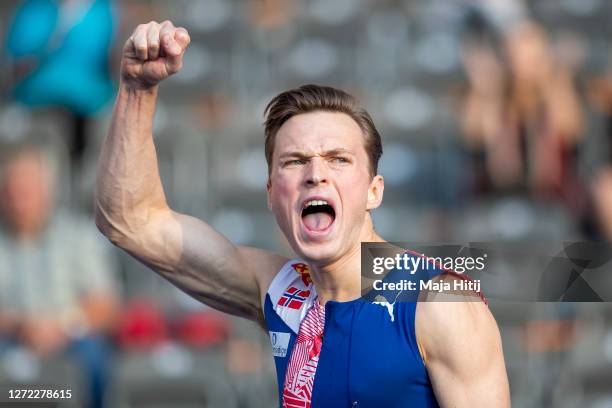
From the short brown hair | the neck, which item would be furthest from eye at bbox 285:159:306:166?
the neck

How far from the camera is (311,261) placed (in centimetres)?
324

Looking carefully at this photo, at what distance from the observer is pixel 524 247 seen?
6.60 metres

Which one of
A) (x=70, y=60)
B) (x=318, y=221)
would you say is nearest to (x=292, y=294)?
(x=318, y=221)

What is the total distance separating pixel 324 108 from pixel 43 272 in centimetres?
360

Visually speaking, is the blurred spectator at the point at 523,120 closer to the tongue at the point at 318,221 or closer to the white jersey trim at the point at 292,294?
the white jersey trim at the point at 292,294

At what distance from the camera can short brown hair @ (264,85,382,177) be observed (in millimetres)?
3316

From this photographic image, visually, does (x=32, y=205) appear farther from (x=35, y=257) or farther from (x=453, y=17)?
(x=453, y=17)

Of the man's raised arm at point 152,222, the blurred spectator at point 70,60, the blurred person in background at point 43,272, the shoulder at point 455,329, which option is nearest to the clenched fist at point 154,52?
the man's raised arm at point 152,222

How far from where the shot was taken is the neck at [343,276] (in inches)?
128

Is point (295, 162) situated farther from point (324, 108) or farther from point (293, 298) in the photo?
point (293, 298)

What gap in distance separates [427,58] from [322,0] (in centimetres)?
117

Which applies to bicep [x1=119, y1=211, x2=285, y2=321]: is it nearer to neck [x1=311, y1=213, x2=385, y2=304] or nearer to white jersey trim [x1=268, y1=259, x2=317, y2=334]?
white jersey trim [x1=268, y1=259, x2=317, y2=334]

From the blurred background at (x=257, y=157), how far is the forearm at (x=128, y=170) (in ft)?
7.71

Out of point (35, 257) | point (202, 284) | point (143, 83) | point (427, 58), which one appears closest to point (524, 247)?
point (427, 58)
